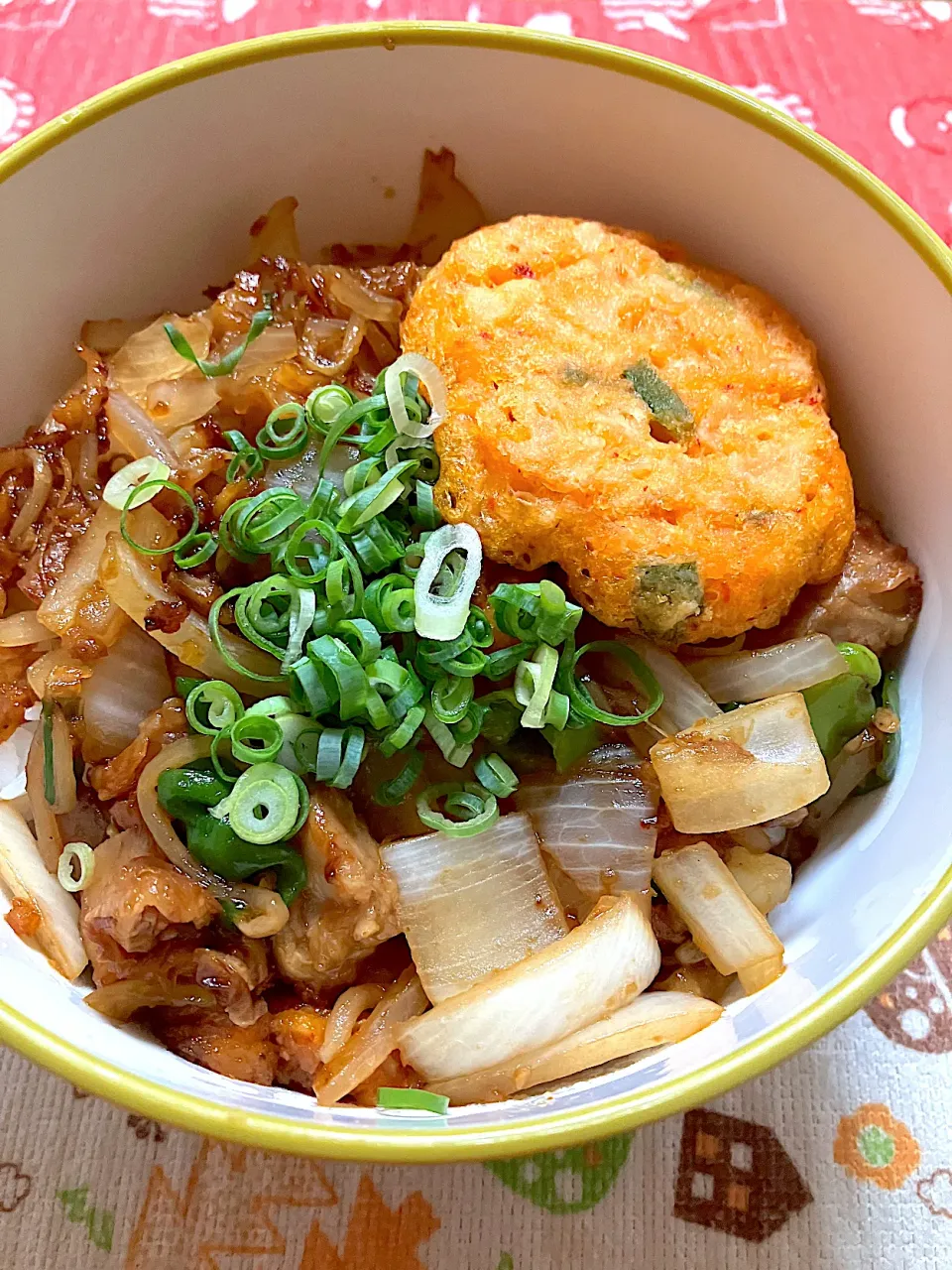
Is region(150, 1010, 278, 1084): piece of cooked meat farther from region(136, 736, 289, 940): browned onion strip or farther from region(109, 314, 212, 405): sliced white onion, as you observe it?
region(109, 314, 212, 405): sliced white onion

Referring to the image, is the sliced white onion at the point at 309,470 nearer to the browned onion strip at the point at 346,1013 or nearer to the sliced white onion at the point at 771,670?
the sliced white onion at the point at 771,670

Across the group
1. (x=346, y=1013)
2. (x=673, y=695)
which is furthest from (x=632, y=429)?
(x=346, y=1013)

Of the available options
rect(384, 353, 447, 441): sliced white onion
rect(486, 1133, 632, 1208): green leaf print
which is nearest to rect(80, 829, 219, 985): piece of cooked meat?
rect(486, 1133, 632, 1208): green leaf print

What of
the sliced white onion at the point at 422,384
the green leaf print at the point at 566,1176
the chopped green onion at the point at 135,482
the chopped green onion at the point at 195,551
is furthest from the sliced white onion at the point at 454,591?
the green leaf print at the point at 566,1176

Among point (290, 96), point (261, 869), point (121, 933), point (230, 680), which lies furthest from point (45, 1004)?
point (290, 96)

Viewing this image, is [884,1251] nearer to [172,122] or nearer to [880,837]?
[880,837]
